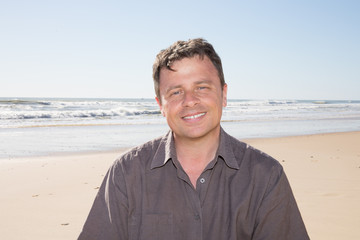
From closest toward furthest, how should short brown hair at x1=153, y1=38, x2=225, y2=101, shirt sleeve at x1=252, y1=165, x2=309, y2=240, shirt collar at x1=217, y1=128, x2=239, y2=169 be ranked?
shirt sleeve at x1=252, y1=165, x2=309, y2=240 < shirt collar at x1=217, y1=128, x2=239, y2=169 < short brown hair at x1=153, y1=38, x2=225, y2=101

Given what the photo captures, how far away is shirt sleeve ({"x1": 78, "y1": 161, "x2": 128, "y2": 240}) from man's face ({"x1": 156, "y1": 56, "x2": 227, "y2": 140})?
0.54 m

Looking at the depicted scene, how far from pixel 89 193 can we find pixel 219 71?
13.1 ft

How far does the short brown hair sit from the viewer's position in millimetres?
2203

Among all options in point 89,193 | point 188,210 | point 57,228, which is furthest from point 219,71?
point 89,193

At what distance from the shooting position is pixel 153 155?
2.18m

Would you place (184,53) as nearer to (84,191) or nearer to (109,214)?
(109,214)

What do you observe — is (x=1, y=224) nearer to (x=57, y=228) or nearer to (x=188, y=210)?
(x=57, y=228)

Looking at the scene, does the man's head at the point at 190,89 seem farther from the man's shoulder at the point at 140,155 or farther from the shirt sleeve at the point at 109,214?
the shirt sleeve at the point at 109,214

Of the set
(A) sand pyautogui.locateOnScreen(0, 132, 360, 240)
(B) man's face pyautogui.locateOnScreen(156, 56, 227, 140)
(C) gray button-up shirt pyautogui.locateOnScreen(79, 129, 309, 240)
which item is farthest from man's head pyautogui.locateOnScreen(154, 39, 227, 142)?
(A) sand pyautogui.locateOnScreen(0, 132, 360, 240)

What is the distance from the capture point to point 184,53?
2201mm

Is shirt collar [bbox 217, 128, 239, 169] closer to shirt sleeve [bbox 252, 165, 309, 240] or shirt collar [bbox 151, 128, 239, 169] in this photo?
shirt collar [bbox 151, 128, 239, 169]

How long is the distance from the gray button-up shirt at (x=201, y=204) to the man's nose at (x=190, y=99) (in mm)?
406

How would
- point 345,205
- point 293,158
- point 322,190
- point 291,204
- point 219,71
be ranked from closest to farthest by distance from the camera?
1. point 291,204
2. point 219,71
3. point 345,205
4. point 322,190
5. point 293,158

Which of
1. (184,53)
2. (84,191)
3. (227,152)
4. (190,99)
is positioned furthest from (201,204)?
(84,191)
